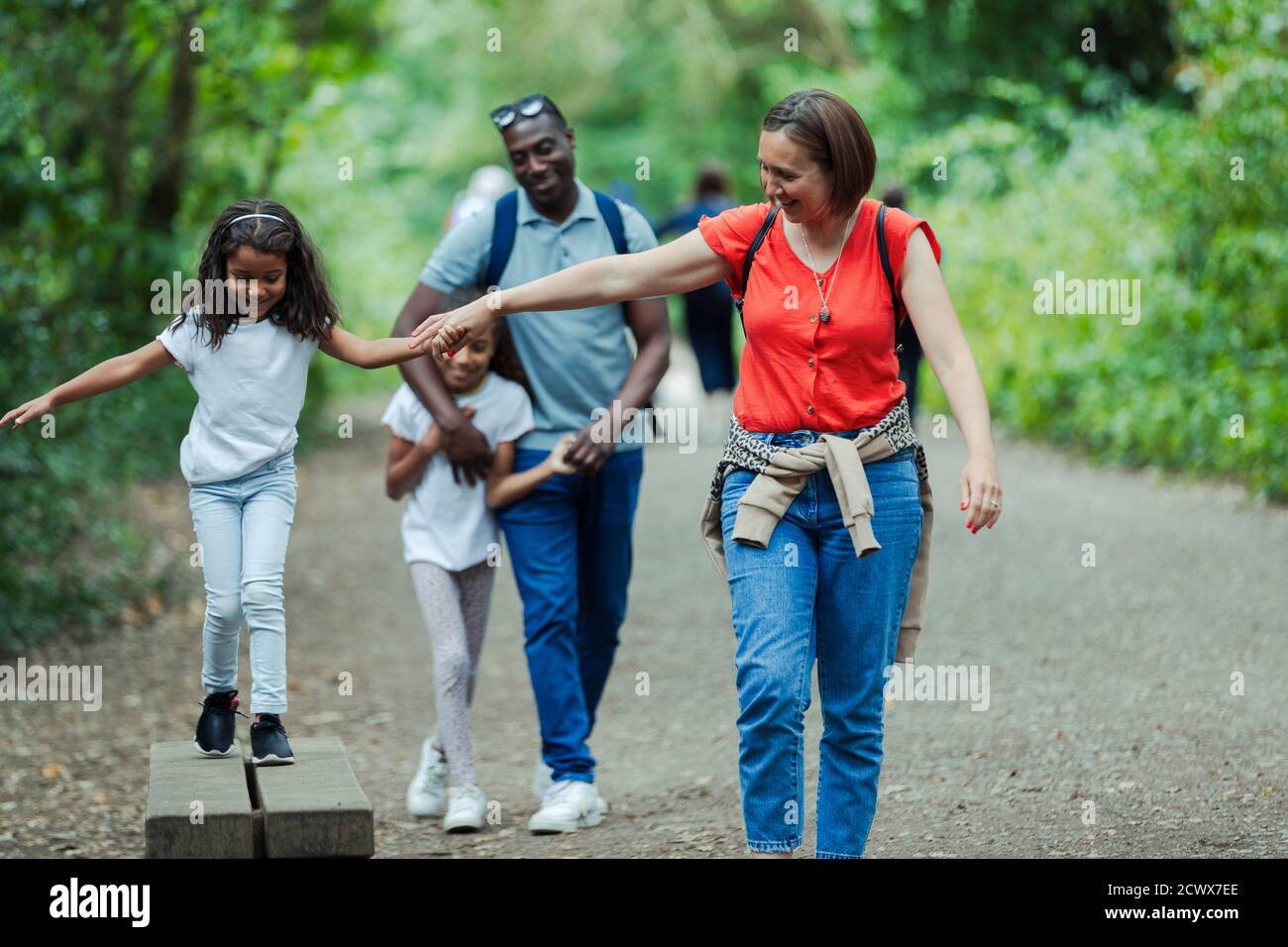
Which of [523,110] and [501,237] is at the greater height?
[523,110]

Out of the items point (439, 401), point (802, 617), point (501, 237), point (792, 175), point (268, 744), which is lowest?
point (268, 744)

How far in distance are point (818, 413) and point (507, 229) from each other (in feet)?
5.84

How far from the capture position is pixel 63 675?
8391 mm

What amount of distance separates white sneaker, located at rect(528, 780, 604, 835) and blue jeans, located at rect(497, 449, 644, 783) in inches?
1.5

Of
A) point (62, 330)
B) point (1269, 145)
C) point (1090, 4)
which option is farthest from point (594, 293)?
point (1090, 4)

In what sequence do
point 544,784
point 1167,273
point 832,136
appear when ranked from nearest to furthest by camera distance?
1. point 832,136
2. point 544,784
3. point 1167,273

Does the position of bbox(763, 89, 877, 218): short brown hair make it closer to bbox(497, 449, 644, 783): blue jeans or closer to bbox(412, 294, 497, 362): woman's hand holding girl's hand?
bbox(412, 294, 497, 362): woman's hand holding girl's hand

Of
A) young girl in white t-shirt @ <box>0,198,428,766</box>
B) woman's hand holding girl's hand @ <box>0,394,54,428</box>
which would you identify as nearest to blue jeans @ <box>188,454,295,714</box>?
young girl in white t-shirt @ <box>0,198,428,766</box>

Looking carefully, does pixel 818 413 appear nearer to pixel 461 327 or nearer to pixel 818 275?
pixel 818 275

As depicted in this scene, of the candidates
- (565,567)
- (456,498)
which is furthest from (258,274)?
(565,567)

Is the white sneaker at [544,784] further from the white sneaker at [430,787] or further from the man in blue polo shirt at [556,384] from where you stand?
the white sneaker at [430,787]

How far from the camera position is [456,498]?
5762 mm

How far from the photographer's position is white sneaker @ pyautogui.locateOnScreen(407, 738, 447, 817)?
6078mm
